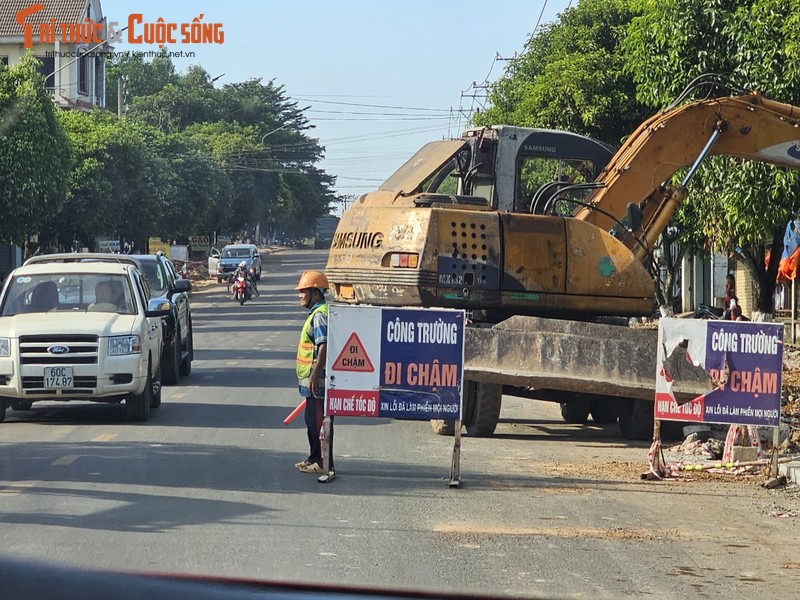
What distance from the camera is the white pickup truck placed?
13969 mm

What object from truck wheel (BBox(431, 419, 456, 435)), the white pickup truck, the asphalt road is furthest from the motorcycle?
truck wheel (BBox(431, 419, 456, 435))

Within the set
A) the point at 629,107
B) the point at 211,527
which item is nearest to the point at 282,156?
the point at 629,107

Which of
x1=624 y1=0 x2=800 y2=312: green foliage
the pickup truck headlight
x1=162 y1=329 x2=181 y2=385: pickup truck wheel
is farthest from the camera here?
x1=162 y1=329 x2=181 y2=385: pickup truck wheel

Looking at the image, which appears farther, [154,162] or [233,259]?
[233,259]

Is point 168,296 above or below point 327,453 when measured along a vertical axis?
above

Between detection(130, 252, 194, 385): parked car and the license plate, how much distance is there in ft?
14.5

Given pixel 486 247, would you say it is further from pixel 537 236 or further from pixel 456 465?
pixel 456 465

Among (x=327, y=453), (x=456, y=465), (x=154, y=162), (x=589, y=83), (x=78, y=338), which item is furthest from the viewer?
(x=154, y=162)

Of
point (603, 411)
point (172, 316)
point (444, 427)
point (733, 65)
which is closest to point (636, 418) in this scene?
point (603, 411)

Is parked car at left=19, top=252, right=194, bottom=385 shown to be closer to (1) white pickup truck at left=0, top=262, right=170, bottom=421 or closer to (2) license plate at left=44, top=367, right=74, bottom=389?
(1) white pickup truck at left=0, top=262, right=170, bottom=421

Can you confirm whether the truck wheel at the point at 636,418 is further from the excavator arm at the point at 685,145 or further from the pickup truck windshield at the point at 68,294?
the pickup truck windshield at the point at 68,294

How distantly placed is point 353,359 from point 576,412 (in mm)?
5999

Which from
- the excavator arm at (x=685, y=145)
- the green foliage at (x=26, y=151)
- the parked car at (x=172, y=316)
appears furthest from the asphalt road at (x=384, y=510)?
the green foliage at (x=26, y=151)

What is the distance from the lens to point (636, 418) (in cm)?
1470
